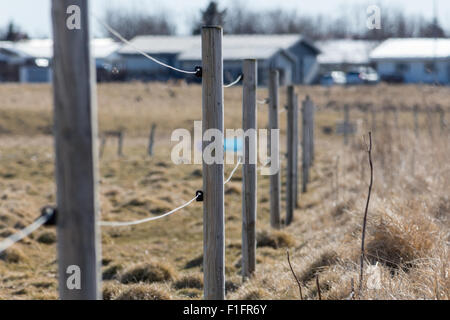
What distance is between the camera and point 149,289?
5824mm

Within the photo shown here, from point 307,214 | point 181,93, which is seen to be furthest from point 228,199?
point 181,93

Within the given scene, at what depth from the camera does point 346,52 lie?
7456cm

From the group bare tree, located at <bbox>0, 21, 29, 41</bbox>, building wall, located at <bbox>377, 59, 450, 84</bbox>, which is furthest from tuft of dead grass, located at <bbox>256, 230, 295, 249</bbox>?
bare tree, located at <bbox>0, 21, 29, 41</bbox>

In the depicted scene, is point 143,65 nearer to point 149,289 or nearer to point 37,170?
point 37,170

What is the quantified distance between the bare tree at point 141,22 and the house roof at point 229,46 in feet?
95.4

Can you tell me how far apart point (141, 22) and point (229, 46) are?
1824 inches

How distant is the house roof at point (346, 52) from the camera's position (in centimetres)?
7106

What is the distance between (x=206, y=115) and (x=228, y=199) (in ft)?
24.2

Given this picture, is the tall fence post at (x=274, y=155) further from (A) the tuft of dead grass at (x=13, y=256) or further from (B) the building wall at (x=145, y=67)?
(B) the building wall at (x=145, y=67)

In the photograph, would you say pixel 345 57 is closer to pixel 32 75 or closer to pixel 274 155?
pixel 32 75

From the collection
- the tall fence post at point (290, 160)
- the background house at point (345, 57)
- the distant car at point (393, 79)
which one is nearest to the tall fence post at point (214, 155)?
the tall fence post at point (290, 160)

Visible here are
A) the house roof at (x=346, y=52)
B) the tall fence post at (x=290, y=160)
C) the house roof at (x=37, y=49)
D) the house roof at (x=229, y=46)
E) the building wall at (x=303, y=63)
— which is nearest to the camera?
the tall fence post at (x=290, y=160)

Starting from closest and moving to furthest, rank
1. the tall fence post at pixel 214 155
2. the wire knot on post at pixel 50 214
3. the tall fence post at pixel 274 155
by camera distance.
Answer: the wire knot on post at pixel 50 214, the tall fence post at pixel 214 155, the tall fence post at pixel 274 155
